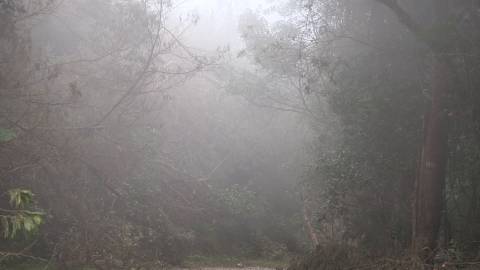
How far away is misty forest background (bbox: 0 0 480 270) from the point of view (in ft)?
34.2

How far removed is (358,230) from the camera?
1321cm

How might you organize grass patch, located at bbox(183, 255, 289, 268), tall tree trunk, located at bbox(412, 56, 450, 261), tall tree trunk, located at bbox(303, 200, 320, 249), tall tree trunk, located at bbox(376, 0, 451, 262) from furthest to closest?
tall tree trunk, located at bbox(303, 200, 320, 249) → grass patch, located at bbox(183, 255, 289, 268) → tall tree trunk, located at bbox(412, 56, 450, 261) → tall tree trunk, located at bbox(376, 0, 451, 262)

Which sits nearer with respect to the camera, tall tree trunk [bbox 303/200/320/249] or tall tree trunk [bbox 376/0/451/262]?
tall tree trunk [bbox 376/0/451/262]

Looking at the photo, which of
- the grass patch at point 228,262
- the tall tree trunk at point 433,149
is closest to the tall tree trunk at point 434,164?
the tall tree trunk at point 433,149

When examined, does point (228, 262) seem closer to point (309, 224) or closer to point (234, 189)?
point (309, 224)

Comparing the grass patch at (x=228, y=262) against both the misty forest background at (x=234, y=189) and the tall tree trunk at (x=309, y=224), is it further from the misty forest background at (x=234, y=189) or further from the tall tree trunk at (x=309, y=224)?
the tall tree trunk at (x=309, y=224)

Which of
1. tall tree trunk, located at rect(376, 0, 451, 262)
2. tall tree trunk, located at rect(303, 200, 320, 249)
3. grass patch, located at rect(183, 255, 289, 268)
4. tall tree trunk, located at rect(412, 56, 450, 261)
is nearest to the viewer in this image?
tall tree trunk, located at rect(376, 0, 451, 262)

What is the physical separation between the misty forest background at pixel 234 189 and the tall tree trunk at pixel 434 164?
30 millimetres

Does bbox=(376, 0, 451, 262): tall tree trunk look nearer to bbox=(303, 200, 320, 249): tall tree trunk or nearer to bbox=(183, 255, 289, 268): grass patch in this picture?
bbox=(183, 255, 289, 268): grass patch

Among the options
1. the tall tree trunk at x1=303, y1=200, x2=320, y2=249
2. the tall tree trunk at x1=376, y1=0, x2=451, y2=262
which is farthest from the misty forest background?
the tall tree trunk at x1=303, y1=200, x2=320, y2=249

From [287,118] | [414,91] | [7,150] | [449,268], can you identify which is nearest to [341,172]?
[414,91]

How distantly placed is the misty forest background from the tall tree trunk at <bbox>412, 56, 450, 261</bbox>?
0.10 feet

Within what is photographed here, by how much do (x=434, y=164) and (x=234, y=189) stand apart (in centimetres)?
1115

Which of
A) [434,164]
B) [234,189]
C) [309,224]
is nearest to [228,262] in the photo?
[309,224]
